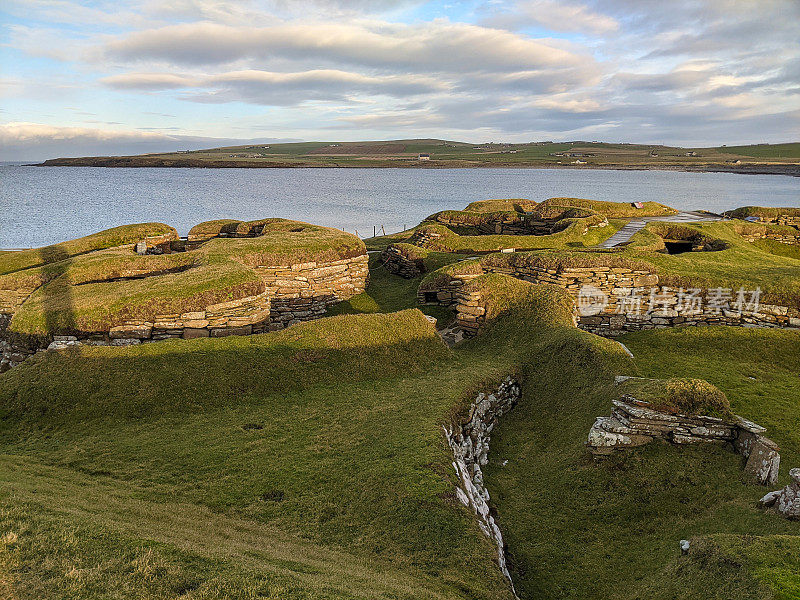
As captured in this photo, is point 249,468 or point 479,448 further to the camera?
point 479,448

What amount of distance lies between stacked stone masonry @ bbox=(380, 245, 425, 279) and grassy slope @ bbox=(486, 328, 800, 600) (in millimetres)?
14219

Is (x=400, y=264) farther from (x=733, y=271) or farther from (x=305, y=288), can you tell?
(x=733, y=271)

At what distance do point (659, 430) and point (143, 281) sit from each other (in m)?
19.2

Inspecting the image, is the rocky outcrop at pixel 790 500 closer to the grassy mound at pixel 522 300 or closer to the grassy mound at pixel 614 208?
the grassy mound at pixel 522 300

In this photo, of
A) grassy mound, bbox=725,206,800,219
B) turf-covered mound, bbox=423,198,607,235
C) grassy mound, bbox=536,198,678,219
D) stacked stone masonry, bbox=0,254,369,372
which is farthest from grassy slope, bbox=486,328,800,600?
grassy mound, bbox=725,206,800,219

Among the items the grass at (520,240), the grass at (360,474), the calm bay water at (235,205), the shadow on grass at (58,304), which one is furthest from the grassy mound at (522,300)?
the calm bay water at (235,205)

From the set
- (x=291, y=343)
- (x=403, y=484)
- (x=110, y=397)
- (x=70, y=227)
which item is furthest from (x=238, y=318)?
(x=70, y=227)

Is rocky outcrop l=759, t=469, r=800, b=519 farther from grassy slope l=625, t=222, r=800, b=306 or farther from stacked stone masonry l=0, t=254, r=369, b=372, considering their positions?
stacked stone masonry l=0, t=254, r=369, b=372

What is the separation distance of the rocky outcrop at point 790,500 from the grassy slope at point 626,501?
0.63 ft

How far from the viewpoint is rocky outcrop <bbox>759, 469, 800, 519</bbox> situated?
7883 mm

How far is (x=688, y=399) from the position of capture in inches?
432

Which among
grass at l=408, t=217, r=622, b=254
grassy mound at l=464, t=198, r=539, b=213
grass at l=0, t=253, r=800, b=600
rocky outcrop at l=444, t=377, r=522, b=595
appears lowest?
rocky outcrop at l=444, t=377, r=522, b=595

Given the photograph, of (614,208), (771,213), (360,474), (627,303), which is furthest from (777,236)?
(360,474)

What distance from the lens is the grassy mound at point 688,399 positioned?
10.8 metres
